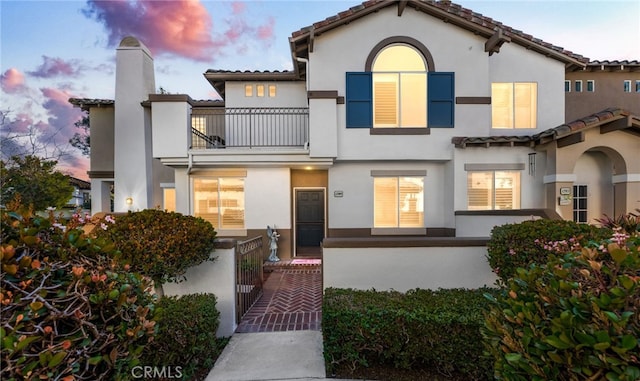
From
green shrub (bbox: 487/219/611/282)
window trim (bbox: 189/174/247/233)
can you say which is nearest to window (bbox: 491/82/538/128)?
green shrub (bbox: 487/219/611/282)

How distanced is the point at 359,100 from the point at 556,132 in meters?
5.87

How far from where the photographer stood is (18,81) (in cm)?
880

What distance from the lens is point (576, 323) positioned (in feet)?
5.75

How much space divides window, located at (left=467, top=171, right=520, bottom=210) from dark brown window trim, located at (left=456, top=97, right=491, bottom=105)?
238 cm

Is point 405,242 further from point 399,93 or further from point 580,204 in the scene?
point 580,204

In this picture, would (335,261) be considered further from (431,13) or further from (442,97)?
(431,13)

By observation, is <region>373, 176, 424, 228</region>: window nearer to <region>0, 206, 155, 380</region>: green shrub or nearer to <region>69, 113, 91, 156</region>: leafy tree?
<region>0, 206, 155, 380</region>: green shrub

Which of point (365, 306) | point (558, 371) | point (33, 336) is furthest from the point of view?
point (365, 306)

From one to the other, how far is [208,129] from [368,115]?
701 centimetres

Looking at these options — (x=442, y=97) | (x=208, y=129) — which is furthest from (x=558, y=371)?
(x=208, y=129)

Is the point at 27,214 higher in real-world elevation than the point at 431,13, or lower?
lower

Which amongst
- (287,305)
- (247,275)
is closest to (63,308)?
(247,275)
